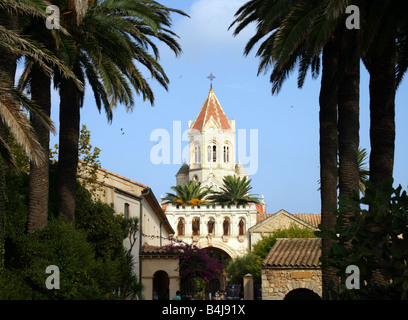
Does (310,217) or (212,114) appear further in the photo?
(212,114)

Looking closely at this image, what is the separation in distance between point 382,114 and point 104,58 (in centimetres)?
819

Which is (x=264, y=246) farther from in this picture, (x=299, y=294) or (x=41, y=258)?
(x=41, y=258)

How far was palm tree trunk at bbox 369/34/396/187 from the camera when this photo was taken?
15.6m

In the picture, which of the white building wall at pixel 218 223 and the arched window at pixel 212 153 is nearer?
the white building wall at pixel 218 223

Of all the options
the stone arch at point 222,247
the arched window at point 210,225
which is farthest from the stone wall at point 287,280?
the arched window at point 210,225

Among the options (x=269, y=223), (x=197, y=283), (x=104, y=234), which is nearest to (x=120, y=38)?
(x=104, y=234)

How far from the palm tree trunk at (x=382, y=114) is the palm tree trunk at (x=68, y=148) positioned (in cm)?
959

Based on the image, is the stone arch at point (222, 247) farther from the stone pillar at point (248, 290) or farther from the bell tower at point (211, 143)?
the stone pillar at point (248, 290)

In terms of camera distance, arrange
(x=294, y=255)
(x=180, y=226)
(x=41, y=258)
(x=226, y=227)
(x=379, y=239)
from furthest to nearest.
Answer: (x=180, y=226)
(x=226, y=227)
(x=294, y=255)
(x=41, y=258)
(x=379, y=239)

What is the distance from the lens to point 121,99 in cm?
2227

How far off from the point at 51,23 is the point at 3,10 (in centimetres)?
119

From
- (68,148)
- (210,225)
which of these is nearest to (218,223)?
(210,225)

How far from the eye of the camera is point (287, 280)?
26156 millimetres

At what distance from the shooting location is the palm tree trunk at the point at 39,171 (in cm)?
1925
